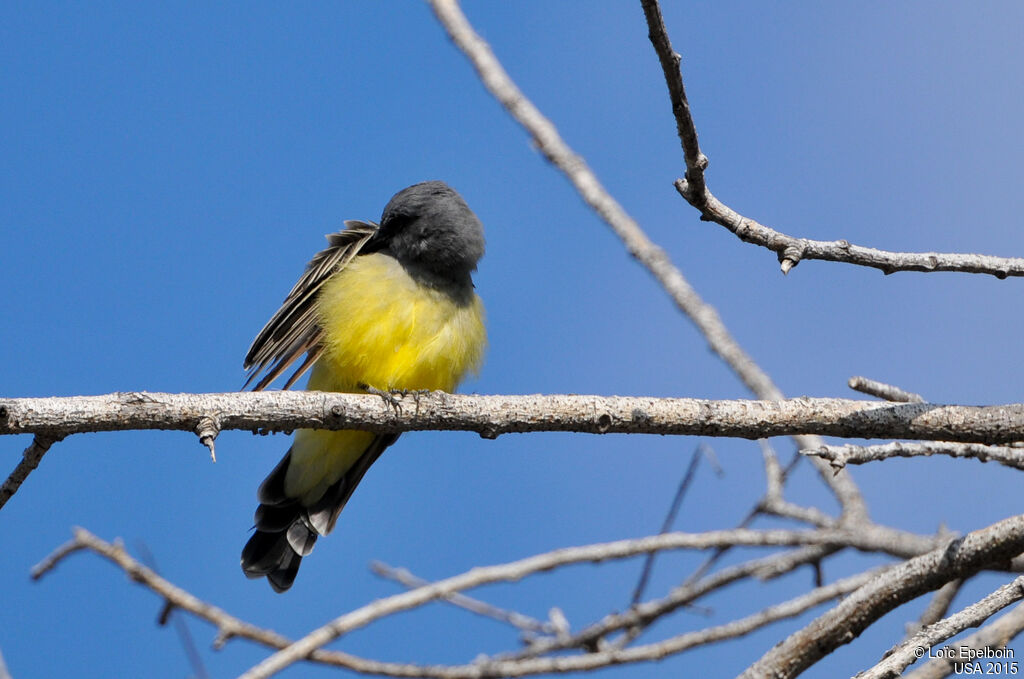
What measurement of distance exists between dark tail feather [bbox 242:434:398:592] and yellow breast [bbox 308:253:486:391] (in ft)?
2.57

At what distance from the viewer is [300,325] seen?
21.1 ft

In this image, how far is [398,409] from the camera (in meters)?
4.37

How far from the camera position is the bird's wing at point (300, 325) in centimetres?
627

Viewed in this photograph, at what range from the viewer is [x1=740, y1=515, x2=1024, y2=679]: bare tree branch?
390 cm

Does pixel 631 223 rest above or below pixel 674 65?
above

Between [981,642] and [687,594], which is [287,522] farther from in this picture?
[981,642]

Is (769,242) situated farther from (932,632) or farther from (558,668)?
(558,668)

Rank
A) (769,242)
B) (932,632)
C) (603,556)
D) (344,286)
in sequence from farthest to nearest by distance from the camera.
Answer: (344,286)
(603,556)
(769,242)
(932,632)

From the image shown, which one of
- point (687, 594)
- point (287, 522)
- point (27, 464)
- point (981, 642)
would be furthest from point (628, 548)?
point (27, 464)

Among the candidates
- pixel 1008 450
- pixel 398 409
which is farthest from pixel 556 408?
pixel 1008 450

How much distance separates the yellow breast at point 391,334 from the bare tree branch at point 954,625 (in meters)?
3.38

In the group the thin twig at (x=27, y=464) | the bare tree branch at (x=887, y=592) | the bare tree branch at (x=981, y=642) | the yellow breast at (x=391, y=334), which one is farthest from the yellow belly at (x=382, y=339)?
the bare tree branch at (x=981, y=642)

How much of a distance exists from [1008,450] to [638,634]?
87.3 inches

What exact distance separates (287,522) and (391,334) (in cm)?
174
